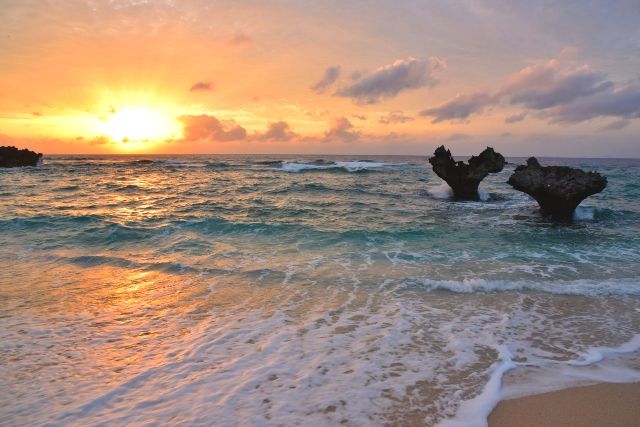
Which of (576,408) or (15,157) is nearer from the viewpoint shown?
(576,408)

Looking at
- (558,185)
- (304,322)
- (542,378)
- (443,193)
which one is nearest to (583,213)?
(558,185)

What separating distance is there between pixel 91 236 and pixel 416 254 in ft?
34.9

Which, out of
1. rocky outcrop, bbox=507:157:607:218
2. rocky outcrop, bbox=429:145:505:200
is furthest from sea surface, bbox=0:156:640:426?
rocky outcrop, bbox=429:145:505:200

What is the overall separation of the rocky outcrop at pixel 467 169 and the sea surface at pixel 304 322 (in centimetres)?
926

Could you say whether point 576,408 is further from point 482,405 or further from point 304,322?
point 304,322

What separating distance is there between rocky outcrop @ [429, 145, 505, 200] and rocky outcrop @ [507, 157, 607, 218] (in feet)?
14.9

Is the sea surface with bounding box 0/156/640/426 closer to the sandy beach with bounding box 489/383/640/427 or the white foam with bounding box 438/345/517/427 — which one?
the white foam with bounding box 438/345/517/427

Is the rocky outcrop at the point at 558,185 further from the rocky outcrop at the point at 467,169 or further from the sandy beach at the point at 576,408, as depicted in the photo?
the sandy beach at the point at 576,408

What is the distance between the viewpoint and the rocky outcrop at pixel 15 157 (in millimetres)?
56344

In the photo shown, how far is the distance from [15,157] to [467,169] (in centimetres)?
6287

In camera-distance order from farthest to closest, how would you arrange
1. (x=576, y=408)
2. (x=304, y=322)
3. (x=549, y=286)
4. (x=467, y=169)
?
(x=467, y=169)
(x=549, y=286)
(x=304, y=322)
(x=576, y=408)

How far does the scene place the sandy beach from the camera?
3.98 m

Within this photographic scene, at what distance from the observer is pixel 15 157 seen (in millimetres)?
57062

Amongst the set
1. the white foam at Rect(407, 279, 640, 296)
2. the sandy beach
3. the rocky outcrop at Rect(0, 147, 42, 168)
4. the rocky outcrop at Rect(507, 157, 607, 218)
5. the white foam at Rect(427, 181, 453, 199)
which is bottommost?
the sandy beach
